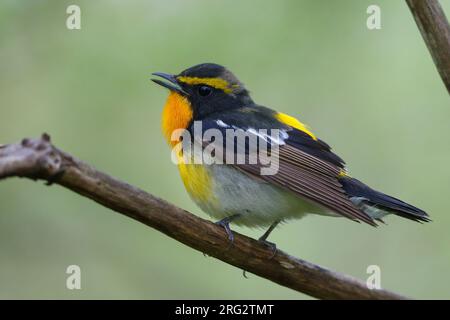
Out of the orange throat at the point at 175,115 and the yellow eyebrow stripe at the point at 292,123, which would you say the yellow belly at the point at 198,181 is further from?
the yellow eyebrow stripe at the point at 292,123

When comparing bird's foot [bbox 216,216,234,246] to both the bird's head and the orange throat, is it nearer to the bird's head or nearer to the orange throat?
the orange throat

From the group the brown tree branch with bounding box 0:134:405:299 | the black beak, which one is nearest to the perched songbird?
the black beak

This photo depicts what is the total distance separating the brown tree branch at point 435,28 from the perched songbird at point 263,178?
43.5 inches

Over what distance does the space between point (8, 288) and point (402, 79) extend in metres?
4.67

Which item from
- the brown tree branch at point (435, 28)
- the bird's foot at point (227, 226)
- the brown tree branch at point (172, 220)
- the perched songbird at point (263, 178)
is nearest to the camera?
the brown tree branch at point (172, 220)

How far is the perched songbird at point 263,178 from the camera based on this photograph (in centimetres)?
482

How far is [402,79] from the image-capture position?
7.49 meters

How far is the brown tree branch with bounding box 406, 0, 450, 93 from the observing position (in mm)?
4082

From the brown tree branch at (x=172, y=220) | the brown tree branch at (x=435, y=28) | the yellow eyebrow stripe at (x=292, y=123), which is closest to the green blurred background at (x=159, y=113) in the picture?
the yellow eyebrow stripe at (x=292, y=123)

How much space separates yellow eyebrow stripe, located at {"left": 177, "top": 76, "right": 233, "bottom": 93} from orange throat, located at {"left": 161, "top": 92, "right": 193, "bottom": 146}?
0.45ft

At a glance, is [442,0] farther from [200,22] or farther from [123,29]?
[123,29]

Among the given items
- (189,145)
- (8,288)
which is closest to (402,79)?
(189,145)

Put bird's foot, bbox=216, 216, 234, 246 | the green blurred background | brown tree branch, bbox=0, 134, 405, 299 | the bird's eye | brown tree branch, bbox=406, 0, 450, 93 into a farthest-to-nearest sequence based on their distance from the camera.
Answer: the green blurred background
the bird's eye
bird's foot, bbox=216, 216, 234, 246
brown tree branch, bbox=406, 0, 450, 93
brown tree branch, bbox=0, 134, 405, 299
